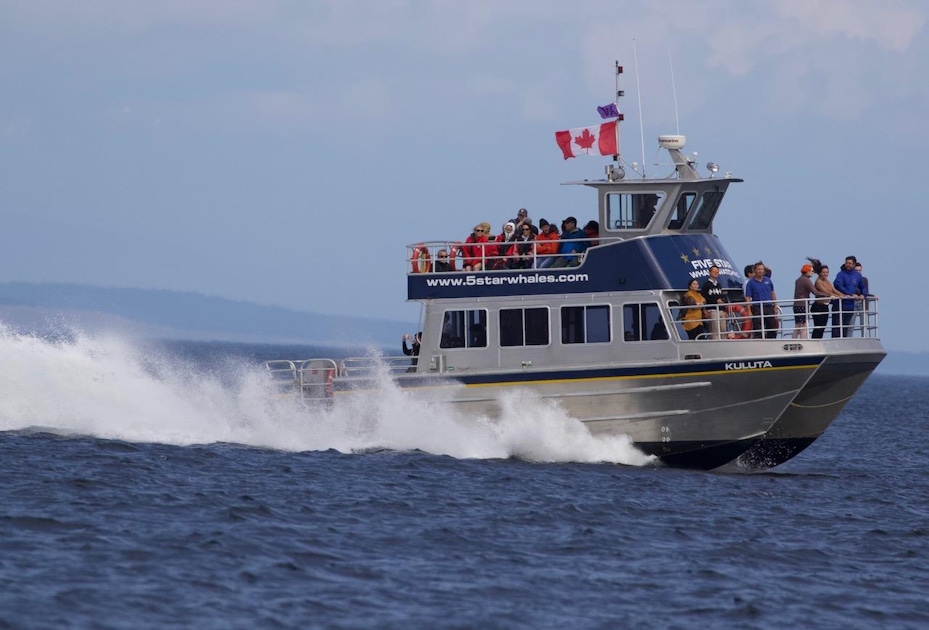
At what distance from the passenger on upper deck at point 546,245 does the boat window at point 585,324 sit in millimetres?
1025

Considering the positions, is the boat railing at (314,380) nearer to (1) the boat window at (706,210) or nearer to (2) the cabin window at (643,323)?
(2) the cabin window at (643,323)

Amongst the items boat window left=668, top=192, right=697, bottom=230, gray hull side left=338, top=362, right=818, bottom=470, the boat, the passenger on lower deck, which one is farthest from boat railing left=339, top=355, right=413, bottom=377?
boat window left=668, top=192, right=697, bottom=230

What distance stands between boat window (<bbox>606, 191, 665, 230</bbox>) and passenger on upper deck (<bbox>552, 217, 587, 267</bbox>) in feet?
1.94

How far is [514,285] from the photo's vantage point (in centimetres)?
2309

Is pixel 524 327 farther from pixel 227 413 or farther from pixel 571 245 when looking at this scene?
pixel 227 413

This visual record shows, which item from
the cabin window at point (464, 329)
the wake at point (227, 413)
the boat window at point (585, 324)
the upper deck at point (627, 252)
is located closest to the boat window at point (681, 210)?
the upper deck at point (627, 252)

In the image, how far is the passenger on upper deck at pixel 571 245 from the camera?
23062mm

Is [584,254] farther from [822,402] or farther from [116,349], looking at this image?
[116,349]

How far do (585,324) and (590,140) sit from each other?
12.5 feet

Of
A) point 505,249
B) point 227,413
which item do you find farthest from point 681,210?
point 227,413

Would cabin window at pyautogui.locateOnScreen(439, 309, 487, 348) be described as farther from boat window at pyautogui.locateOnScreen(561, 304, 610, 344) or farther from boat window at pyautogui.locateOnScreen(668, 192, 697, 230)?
boat window at pyautogui.locateOnScreen(668, 192, 697, 230)

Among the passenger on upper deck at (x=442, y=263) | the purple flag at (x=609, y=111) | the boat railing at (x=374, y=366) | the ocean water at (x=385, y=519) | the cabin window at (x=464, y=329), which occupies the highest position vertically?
the purple flag at (x=609, y=111)

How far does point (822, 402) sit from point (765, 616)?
920 cm

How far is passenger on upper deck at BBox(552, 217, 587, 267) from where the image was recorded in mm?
23062
